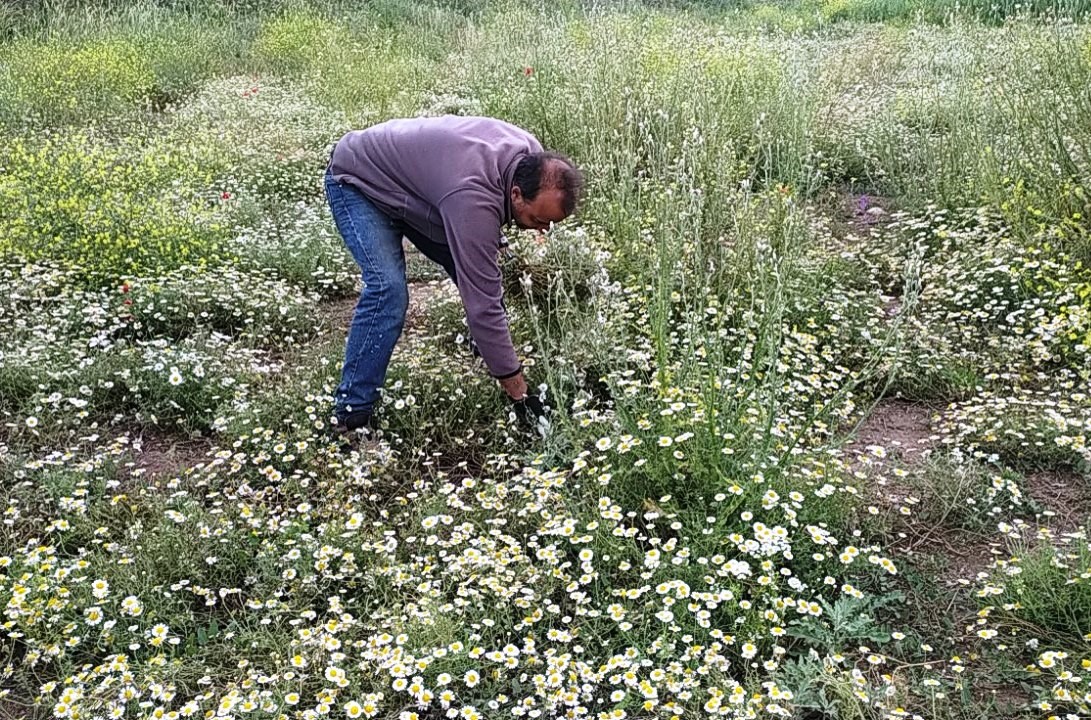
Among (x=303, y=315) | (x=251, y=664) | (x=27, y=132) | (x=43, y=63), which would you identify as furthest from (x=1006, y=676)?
(x=43, y=63)

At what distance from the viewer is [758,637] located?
2.62 m

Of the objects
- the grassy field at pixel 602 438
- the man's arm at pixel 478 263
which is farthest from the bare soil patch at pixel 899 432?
the man's arm at pixel 478 263

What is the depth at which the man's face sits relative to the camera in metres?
3.33

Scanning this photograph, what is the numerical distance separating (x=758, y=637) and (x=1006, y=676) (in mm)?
691

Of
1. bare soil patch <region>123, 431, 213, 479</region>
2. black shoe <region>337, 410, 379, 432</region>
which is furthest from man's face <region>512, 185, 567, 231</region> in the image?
bare soil patch <region>123, 431, 213, 479</region>

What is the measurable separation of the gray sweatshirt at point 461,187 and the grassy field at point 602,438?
21 centimetres

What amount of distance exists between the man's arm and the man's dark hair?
6.3 inches

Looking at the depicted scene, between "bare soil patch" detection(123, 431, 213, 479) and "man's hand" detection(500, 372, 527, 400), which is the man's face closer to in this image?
"man's hand" detection(500, 372, 527, 400)

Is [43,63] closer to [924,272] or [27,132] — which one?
[27,132]

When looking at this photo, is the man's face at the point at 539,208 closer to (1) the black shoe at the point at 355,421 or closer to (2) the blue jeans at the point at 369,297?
(2) the blue jeans at the point at 369,297

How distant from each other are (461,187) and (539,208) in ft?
0.99

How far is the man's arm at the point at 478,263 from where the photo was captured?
3334 millimetres

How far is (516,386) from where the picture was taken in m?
3.63

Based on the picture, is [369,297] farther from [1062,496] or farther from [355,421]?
[1062,496]
